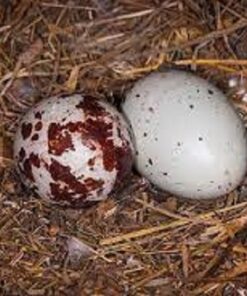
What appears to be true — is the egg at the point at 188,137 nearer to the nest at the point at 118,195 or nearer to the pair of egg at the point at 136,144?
the pair of egg at the point at 136,144

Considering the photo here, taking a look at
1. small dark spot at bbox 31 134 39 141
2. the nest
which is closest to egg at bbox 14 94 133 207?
small dark spot at bbox 31 134 39 141

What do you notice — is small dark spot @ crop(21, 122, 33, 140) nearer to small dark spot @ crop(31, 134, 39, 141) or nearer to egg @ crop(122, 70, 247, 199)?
small dark spot @ crop(31, 134, 39, 141)

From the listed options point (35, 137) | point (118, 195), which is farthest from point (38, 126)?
point (118, 195)

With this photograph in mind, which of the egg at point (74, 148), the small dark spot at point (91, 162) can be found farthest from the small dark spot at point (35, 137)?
the small dark spot at point (91, 162)

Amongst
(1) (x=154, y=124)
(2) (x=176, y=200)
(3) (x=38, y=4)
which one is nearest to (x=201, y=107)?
(1) (x=154, y=124)

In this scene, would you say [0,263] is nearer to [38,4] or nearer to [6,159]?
[6,159]

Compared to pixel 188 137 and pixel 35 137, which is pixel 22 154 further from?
pixel 188 137
